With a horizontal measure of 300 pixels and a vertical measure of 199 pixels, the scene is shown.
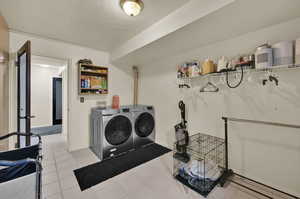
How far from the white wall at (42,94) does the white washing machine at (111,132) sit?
3.57 m

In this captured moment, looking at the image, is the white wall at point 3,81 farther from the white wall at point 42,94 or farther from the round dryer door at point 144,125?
the white wall at point 42,94

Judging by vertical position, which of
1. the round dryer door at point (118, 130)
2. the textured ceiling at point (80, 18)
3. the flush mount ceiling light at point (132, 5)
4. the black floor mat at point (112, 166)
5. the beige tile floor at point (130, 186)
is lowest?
the beige tile floor at point (130, 186)

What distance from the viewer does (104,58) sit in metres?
3.28

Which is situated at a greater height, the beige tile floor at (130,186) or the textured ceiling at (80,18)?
the textured ceiling at (80,18)

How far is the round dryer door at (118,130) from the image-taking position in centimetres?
252

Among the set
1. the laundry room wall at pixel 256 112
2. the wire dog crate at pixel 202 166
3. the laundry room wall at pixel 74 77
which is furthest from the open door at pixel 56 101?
the wire dog crate at pixel 202 166

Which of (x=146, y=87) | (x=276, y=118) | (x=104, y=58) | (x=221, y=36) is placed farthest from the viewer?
(x=146, y=87)

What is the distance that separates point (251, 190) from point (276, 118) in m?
0.98

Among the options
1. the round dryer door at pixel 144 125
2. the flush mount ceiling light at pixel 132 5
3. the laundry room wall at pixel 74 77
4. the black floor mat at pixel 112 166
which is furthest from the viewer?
the round dryer door at pixel 144 125

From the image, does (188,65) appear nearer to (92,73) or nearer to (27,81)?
(92,73)

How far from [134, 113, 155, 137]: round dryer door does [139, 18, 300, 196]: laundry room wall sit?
0.99 m

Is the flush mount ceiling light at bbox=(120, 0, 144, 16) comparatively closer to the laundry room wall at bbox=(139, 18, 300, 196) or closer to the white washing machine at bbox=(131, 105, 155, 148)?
the laundry room wall at bbox=(139, 18, 300, 196)

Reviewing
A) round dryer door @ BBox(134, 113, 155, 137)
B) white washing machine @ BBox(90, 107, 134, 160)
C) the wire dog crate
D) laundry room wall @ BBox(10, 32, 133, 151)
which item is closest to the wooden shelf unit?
laundry room wall @ BBox(10, 32, 133, 151)

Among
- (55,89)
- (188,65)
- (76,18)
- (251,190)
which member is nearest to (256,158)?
(251,190)
